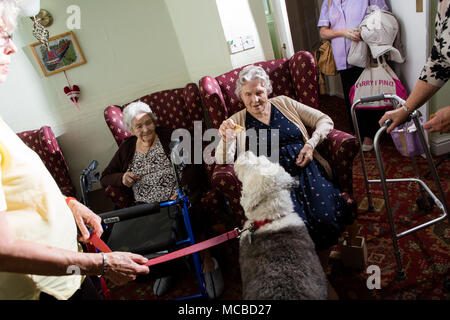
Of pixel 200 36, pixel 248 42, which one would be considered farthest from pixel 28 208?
pixel 248 42

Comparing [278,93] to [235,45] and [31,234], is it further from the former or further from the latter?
[31,234]

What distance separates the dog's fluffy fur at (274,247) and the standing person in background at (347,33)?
184 cm

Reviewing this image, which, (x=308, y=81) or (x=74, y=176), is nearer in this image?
(x=308, y=81)

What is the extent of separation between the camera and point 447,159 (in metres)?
2.20

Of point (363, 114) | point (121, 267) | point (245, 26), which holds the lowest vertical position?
point (363, 114)

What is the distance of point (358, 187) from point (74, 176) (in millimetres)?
2881

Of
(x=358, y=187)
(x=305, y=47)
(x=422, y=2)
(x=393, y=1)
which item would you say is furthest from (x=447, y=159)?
(x=305, y=47)

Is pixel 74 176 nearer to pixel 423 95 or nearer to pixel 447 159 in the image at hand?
pixel 423 95

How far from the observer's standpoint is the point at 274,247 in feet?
3.12

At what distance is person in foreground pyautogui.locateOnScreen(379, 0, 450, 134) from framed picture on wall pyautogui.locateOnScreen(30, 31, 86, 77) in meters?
2.61

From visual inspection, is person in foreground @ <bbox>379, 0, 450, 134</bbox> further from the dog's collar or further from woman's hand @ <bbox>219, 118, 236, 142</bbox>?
woman's hand @ <bbox>219, 118, 236, 142</bbox>

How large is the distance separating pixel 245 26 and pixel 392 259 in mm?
2147

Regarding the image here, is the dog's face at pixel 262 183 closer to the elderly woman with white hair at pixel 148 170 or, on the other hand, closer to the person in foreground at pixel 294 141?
the person in foreground at pixel 294 141

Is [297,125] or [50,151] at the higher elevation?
[50,151]
